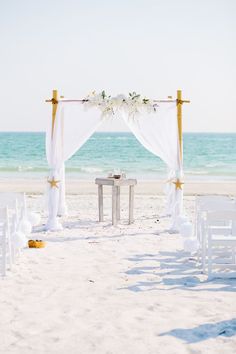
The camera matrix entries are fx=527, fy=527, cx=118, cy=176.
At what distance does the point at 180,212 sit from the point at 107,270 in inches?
137

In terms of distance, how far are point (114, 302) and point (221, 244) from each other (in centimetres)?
169

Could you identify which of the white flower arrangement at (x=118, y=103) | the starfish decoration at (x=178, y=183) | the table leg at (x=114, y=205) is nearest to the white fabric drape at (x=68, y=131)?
the white flower arrangement at (x=118, y=103)

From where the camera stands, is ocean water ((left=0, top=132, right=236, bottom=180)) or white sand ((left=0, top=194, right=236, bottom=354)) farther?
ocean water ((left=0, top=132, right=236, bottom=180))

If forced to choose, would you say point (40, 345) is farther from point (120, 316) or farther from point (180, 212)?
point (180, 212)

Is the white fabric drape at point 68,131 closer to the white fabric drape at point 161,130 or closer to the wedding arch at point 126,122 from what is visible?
the wedding arch at point 126,122

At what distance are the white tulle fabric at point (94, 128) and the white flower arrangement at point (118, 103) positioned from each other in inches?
6.1

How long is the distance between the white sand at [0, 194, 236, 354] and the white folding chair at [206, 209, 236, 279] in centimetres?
26

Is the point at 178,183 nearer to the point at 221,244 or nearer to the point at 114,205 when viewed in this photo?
the point at 114,205

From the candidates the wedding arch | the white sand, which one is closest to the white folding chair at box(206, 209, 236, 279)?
the white sand

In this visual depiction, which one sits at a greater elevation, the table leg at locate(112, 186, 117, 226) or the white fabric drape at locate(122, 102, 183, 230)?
the white fabric drape at locate(122, 102, 183, 230)

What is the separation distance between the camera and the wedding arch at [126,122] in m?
9.98

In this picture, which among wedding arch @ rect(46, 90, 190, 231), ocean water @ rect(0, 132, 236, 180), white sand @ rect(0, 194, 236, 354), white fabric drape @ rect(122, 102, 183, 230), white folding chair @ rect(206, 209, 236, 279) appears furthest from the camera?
ocean water @ rect(0, 132, 236, 180)

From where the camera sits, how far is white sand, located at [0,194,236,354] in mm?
4289

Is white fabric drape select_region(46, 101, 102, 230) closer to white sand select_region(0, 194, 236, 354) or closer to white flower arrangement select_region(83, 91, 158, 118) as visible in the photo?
white flower arrangement select_region(83, 91, 158, 118)
